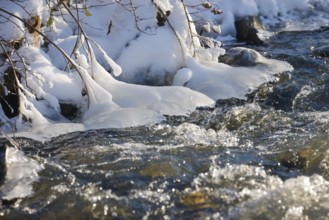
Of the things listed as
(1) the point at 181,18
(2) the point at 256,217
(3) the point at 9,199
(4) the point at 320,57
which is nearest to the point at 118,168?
(3) the point at 9,199

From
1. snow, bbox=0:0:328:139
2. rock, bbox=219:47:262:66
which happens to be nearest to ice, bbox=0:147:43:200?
snow, bbox=0:0:328:139

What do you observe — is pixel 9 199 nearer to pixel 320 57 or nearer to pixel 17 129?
pixel 17 129

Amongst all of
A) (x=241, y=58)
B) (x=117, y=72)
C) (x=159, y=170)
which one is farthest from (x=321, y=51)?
(x=159, y=170)

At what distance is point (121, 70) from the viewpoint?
17.6ft

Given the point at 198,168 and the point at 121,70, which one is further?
the point at 121,70

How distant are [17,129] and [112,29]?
7.73 feet

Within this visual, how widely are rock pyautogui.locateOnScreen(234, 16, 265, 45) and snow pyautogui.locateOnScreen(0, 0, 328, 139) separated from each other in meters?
1.39

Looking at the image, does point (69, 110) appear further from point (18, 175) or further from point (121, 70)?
point (18, 175)

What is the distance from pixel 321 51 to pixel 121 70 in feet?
10.6

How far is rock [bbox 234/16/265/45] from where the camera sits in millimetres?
7947

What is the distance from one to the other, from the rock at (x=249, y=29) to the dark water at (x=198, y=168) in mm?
2847

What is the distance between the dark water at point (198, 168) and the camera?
3.13 meters

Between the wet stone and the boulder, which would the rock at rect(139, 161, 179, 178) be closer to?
the wet stone

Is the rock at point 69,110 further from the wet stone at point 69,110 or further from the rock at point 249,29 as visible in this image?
the rock at point 249,29
